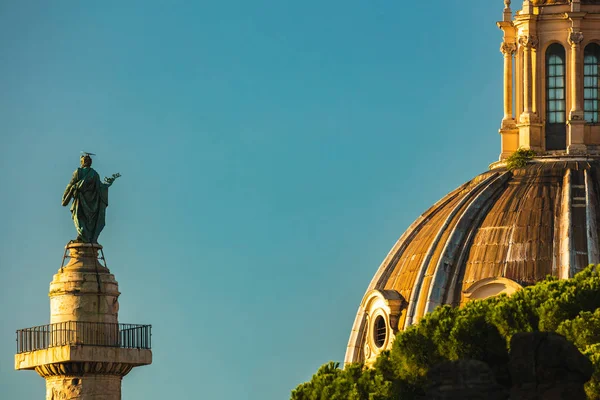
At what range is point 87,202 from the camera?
6350 centimetres

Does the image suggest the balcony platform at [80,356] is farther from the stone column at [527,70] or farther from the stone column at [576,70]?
the stone column at [576,70]

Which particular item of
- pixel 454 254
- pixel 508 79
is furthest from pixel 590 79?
pixel 454 254

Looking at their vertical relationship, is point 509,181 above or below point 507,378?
above

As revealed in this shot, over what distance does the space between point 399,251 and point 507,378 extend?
33935 millimetres

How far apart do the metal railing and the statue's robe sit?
2.25m

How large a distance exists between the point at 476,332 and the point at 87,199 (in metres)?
9.38

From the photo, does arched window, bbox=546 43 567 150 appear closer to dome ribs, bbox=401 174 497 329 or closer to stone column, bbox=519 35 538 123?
stone column, bbox=519 35 538 123

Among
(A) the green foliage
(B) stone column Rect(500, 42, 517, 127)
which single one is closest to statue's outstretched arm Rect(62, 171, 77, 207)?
(A) the green foliage

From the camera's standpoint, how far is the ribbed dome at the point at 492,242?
83.2m

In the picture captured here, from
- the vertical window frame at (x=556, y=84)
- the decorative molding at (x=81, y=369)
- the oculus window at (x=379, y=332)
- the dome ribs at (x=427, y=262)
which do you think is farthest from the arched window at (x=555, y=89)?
the decorative molding at (x=81, y=369)

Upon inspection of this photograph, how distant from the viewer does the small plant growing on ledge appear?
3467 inches

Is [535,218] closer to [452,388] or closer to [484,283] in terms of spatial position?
[484,283]

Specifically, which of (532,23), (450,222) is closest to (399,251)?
(450,222)

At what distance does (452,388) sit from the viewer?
4750 centimetres
